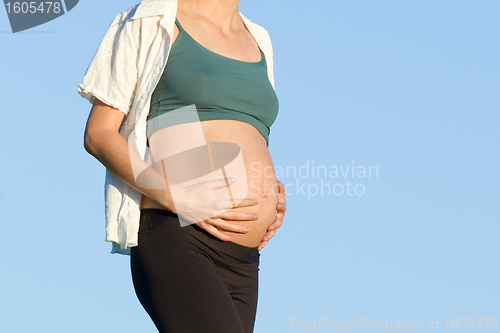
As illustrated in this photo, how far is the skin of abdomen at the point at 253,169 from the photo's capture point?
1602 mm

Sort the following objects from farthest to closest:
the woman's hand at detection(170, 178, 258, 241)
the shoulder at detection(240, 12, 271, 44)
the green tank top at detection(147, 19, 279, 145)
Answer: the shoulder at detection(240, 12, 271, 44), the green tank top at detection(147, 19, 279, 145), the woman's hand at detection(170, 178, 258, 241)

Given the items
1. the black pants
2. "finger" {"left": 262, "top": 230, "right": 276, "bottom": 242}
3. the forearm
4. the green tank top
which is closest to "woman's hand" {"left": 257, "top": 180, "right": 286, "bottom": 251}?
"finger" {"left": 262, "top": 230, "right": 276, "bottom": 242}

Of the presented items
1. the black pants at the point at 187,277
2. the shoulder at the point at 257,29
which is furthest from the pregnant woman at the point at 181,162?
the shoulder at the point at 257,29

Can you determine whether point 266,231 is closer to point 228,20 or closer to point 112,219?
point 112,219

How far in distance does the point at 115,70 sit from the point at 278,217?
2.49 feet

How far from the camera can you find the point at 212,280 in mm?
1395

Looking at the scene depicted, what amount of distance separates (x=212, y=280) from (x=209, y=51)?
2.37 ft

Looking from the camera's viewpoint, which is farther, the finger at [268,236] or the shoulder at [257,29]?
the shoulder at [257,29]

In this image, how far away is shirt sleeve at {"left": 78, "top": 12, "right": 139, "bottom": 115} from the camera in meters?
1.54

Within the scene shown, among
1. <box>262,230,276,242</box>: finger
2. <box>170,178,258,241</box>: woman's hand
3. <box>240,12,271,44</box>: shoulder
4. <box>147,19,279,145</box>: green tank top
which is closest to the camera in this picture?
<box>170,178,258,241</box>: woman's hand

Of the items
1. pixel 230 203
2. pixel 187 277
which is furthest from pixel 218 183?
pixel 187 277

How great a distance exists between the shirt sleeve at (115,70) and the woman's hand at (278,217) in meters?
0.62

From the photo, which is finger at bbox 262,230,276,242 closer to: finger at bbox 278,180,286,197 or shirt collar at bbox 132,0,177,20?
finger at bbox 278,180,286,197

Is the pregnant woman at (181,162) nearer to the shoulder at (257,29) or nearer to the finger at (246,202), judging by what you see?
the finger at (246,202)
